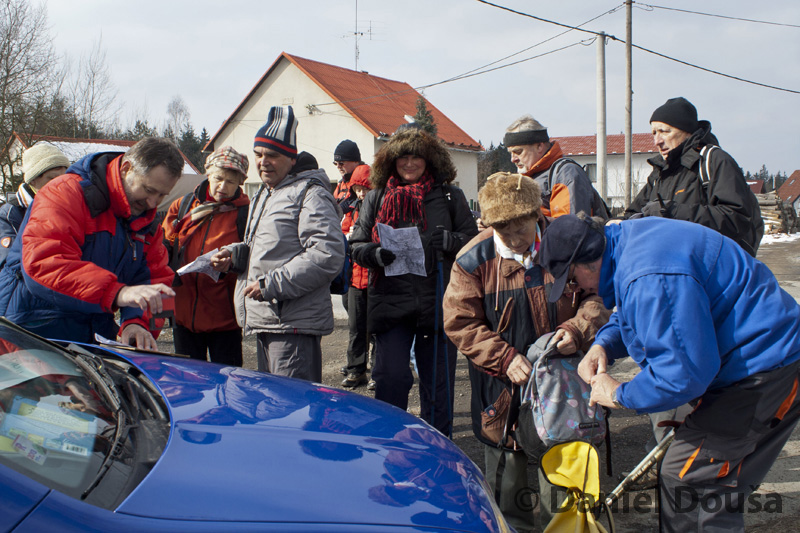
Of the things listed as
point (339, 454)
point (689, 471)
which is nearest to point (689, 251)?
point (689, 471)

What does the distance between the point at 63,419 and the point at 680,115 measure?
388 centimetres

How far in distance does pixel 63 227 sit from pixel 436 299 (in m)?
2.15

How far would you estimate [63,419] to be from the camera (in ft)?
5.41

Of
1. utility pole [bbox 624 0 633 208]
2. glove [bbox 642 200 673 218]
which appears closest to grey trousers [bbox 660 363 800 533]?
glove [bbox 642 200 673 218]

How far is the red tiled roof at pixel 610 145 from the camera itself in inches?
1981

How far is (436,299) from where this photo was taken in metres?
3.94

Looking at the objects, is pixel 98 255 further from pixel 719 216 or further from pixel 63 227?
pixel 719 216

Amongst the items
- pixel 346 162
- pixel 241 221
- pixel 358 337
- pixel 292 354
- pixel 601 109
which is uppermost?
pixel 601 109

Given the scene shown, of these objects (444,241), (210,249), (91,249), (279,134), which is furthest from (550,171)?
(91,249)

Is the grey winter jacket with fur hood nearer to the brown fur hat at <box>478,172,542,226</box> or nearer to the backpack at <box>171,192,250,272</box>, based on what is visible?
the backpack at <box>171,192,250,272</box>

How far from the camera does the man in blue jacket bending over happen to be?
2020 mm

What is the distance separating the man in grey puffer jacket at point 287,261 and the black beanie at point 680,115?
226cm

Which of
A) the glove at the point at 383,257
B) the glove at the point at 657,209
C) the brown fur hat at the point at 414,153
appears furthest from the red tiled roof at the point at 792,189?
the glove at the point at 383,257

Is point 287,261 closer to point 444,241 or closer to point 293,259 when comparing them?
point 293,259
